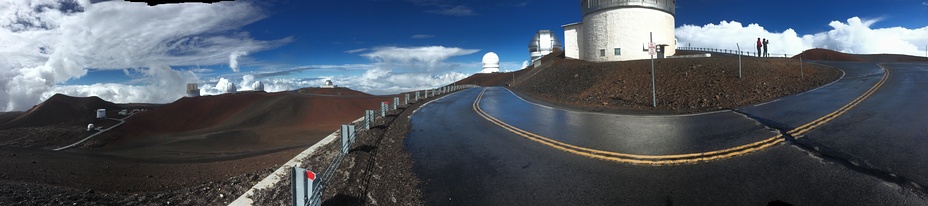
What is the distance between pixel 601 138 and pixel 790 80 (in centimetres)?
1806

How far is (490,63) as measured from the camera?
9900 centimetres

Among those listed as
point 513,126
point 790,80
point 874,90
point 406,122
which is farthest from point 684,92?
point 406,122

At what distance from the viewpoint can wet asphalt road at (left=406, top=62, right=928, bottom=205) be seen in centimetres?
504

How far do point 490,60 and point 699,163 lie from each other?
93.0 meters

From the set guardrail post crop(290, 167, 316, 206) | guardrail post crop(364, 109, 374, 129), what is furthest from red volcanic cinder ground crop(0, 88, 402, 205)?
guardrail post crop(290, 167, 316, 206)

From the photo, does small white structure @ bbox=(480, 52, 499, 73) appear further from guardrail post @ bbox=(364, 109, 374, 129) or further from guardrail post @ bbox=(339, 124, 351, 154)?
guardrail post @ bbox=(339, 124, 351, 154)

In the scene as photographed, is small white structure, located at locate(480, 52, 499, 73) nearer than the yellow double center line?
No

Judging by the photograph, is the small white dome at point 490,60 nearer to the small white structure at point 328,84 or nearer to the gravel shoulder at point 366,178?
the small white structure at point 328,84

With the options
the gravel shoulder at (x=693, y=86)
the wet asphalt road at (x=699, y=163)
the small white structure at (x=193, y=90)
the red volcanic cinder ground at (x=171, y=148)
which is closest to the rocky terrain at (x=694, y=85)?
the gravel shoulder at (x=693, y=86)

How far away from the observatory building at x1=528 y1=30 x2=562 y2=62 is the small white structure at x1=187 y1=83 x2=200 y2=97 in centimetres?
6287

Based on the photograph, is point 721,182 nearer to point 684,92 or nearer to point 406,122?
point 406,122

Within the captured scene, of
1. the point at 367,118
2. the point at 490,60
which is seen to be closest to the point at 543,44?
the point at 490,60

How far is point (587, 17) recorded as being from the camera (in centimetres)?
4475

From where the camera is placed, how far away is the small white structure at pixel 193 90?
66188 millimetres
